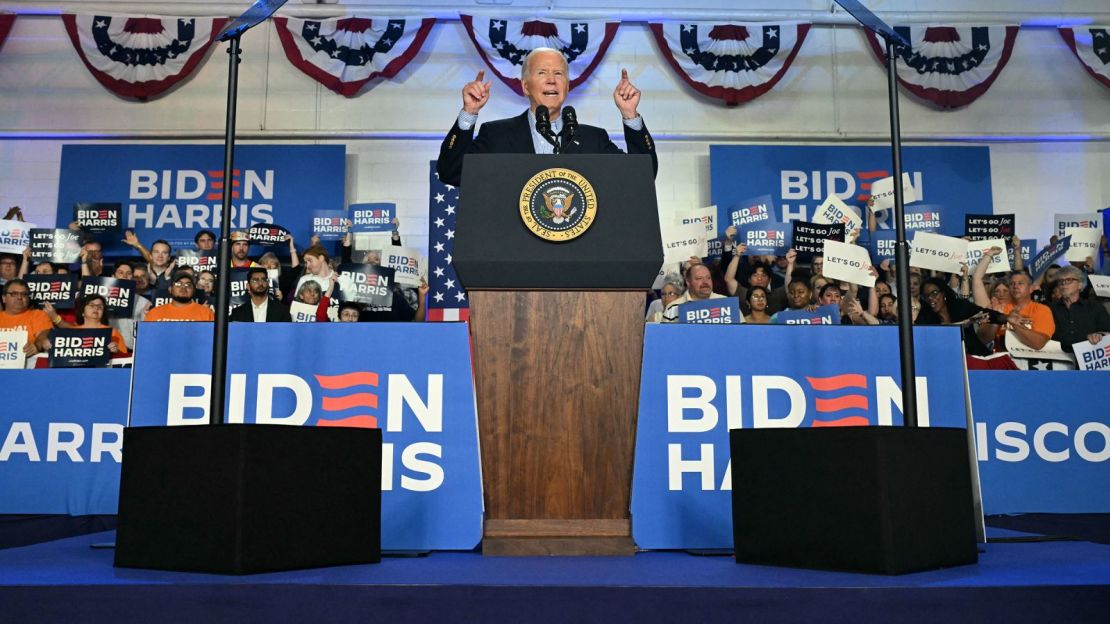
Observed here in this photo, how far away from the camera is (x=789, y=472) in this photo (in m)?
2.05

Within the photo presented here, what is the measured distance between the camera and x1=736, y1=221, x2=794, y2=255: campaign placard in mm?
7734

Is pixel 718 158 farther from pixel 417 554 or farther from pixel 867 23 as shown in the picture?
pixel 417 554

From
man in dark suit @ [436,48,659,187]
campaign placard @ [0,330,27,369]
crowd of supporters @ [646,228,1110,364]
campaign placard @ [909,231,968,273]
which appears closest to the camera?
man in dark suit @ [436,48,659,187]

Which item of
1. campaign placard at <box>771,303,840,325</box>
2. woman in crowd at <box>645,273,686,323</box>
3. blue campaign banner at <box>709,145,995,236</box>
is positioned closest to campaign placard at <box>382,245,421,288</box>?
woman in crowd at <box>645,273,686,323</box>

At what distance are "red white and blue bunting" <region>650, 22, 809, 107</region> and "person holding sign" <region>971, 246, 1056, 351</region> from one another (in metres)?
2.80

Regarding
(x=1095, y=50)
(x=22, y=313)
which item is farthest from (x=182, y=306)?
(x=1095, y=50)

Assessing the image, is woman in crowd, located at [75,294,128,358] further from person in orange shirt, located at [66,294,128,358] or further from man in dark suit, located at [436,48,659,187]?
man in dark suit, located at [436,48,659,187]

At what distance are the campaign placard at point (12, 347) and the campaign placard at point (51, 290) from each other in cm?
92

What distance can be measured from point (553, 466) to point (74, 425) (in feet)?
Answer: 9.89

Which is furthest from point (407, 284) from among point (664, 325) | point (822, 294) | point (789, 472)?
point (789, 472)

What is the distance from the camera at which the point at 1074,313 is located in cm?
671

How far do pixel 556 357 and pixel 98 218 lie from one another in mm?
7302

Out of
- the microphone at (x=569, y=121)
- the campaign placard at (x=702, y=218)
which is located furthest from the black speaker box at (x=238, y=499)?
the campaign placard at (x=702, y=218)

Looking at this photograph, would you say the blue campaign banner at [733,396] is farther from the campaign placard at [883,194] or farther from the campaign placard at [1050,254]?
the campaign placard at [1050,254]
